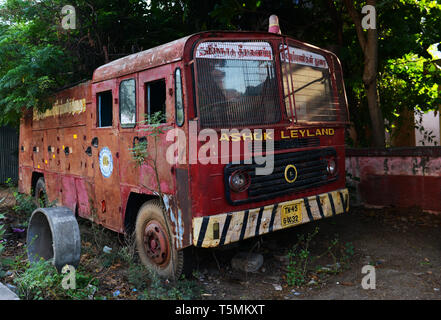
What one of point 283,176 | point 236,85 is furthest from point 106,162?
point 283,176

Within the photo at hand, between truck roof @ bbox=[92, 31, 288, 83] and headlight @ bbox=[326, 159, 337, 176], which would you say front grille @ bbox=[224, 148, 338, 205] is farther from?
truck roof @ bbox=[92, 31, 288, 83]

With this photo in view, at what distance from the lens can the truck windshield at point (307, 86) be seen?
179 inches

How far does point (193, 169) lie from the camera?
3883mm

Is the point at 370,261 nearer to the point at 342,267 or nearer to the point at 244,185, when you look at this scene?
the point at 342,267

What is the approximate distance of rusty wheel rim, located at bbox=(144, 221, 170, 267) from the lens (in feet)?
14.7

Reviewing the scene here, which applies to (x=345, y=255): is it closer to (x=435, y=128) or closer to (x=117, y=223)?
(x=117, y=223)

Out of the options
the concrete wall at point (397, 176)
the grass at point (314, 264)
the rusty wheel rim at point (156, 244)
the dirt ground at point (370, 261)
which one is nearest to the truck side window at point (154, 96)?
the rusty wheel rim at point (156, 244)

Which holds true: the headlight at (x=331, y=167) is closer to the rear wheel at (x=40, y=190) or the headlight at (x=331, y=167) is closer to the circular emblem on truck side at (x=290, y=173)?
the circular emblem on truck side at (x=290, y=173)

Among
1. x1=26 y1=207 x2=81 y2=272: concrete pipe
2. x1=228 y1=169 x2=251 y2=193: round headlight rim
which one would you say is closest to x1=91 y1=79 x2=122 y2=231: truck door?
x1=26 y1=207 x2=81 y2=272: concrete pipe

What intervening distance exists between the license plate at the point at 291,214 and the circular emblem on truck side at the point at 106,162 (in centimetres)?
237

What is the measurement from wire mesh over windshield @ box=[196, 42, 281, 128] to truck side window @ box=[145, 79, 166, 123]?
2.54ft

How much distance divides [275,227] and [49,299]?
91.5 inches

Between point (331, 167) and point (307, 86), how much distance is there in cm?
104

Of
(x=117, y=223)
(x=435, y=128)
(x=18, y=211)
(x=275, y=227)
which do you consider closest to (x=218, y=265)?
(x=275, y=227)
